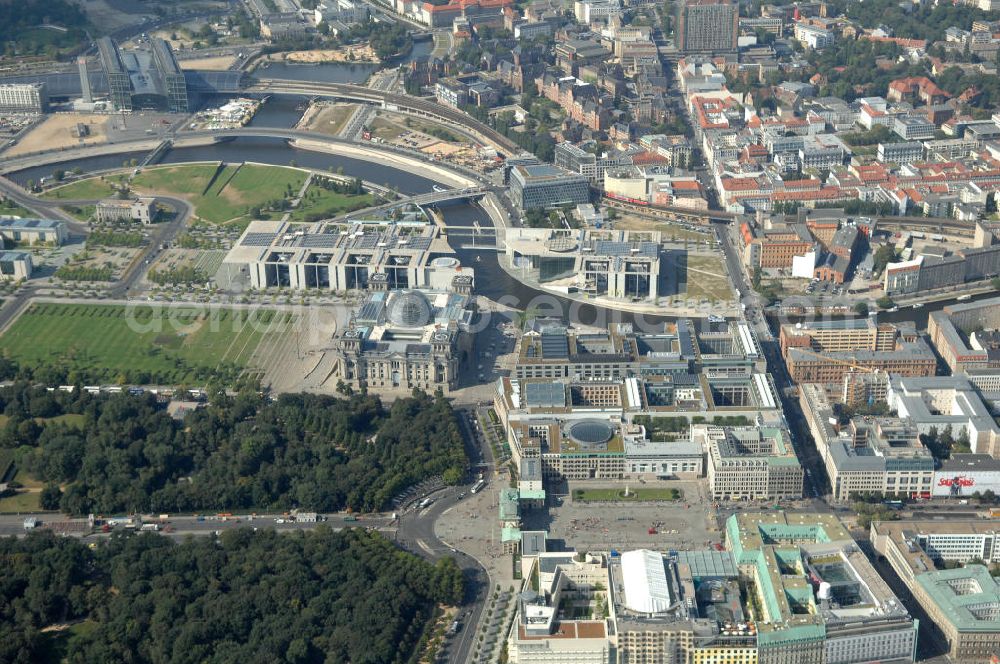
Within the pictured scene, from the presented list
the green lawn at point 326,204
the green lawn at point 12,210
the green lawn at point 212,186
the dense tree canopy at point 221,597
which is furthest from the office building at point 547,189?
the dense tree canopy at point 221,597

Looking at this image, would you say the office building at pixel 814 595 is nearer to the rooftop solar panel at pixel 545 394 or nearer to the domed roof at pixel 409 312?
the rooftop solar panel at pixel 545 394

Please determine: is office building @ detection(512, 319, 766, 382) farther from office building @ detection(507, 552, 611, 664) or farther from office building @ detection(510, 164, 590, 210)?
office building @ detection(510, 164, 590, 210)

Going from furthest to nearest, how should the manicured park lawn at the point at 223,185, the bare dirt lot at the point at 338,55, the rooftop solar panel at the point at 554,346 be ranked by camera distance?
1. the bare dirt lot at the point at 338,55
2. the manicured park lawn at the point at 223,185
3. the rooftop solar panel at the point at 554,346

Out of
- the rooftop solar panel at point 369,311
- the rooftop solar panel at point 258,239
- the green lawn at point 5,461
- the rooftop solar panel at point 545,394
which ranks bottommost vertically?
the green lawn at point 5,461

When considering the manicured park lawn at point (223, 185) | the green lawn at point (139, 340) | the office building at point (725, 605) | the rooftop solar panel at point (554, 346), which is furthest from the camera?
the manicured park lawn at point (223, 185)

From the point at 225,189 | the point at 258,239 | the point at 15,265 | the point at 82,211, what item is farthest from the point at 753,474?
the point at 82,211

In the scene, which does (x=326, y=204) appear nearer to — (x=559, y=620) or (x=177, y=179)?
(x=177, y=179)
